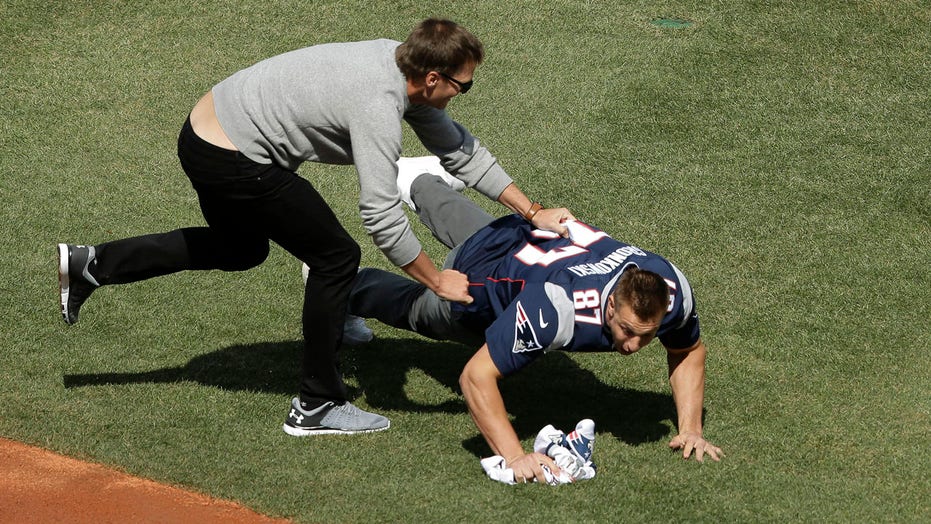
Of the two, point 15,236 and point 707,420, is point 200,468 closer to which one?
point 707,420

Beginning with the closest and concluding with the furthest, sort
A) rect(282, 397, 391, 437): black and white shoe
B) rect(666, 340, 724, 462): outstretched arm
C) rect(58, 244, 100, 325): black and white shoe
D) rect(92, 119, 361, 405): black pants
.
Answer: rect(92, 119, 361, 405): black pants, rect(666, 340, 724, 462): outstretched arm, rect(282, 397, 391, 437): black and white shoe, rect(58, 244, 100, 325): black and white shoe

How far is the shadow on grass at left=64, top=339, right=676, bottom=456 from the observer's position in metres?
5.92

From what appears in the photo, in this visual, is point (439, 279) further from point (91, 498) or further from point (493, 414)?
point (91, 498)

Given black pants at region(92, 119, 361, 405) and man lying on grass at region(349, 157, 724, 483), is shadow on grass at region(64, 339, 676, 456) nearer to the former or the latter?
man lying on grass at region(349, 157, 724, 483)

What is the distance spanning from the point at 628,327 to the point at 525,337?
17.6 inches

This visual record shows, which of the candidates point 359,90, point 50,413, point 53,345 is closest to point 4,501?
point 50,413

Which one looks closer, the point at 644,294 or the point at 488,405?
the point at 644,294

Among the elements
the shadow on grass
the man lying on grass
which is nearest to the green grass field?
the shadow on grass

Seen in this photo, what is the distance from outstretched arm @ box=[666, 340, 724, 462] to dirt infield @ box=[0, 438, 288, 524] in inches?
76.1

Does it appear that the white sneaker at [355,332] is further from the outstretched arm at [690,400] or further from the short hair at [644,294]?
the short hair at [644,294]

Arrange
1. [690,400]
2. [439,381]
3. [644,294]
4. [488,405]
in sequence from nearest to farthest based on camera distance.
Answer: [644,294] < [488,405] < [690,400] < [439,381]

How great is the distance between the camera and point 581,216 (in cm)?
808

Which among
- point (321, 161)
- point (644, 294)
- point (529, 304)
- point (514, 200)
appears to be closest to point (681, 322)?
point (644, 294)

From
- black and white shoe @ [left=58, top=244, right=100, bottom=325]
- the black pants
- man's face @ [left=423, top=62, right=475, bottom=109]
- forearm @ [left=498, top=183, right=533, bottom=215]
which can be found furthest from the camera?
forearm @ [left=498, top=183, right=533, bottom=215]
